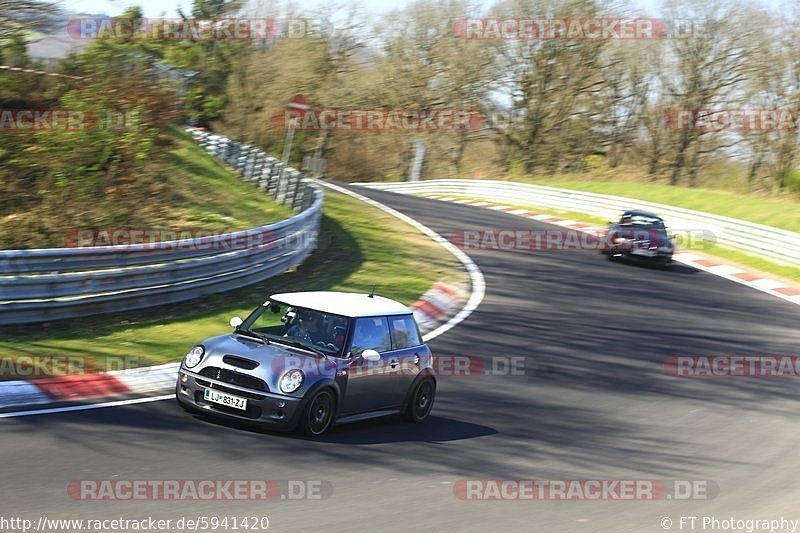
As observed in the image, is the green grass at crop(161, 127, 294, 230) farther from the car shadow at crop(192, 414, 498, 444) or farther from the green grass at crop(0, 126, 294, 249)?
the car shadow at crop(192, 414, 498, 444)

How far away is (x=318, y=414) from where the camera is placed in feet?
30.2

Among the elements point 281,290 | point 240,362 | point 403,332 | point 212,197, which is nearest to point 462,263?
point 212,197

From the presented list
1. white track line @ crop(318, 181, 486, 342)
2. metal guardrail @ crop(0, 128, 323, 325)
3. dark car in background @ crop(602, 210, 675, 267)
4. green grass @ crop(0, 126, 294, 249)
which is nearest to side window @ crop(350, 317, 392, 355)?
white track line @ crop(318, 181, 486, 342)

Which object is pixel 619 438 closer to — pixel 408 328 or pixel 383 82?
pixel 408 328

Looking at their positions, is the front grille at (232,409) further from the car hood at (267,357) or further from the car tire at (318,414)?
the car tire at (318,414)

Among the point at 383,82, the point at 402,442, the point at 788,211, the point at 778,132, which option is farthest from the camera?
the point at 383,82

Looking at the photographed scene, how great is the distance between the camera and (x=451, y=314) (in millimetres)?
16891

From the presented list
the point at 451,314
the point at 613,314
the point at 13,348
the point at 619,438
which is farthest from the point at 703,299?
the point at 13,348

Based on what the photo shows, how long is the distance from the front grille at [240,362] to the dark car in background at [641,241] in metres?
17.2

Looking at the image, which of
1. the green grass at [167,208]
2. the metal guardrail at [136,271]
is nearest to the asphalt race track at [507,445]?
the metal guardrail at [136,271]

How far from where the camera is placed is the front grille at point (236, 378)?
29.2 ft

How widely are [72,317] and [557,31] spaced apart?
148 feet

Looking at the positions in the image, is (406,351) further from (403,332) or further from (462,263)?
(462,263)

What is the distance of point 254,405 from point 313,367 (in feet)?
2.22
